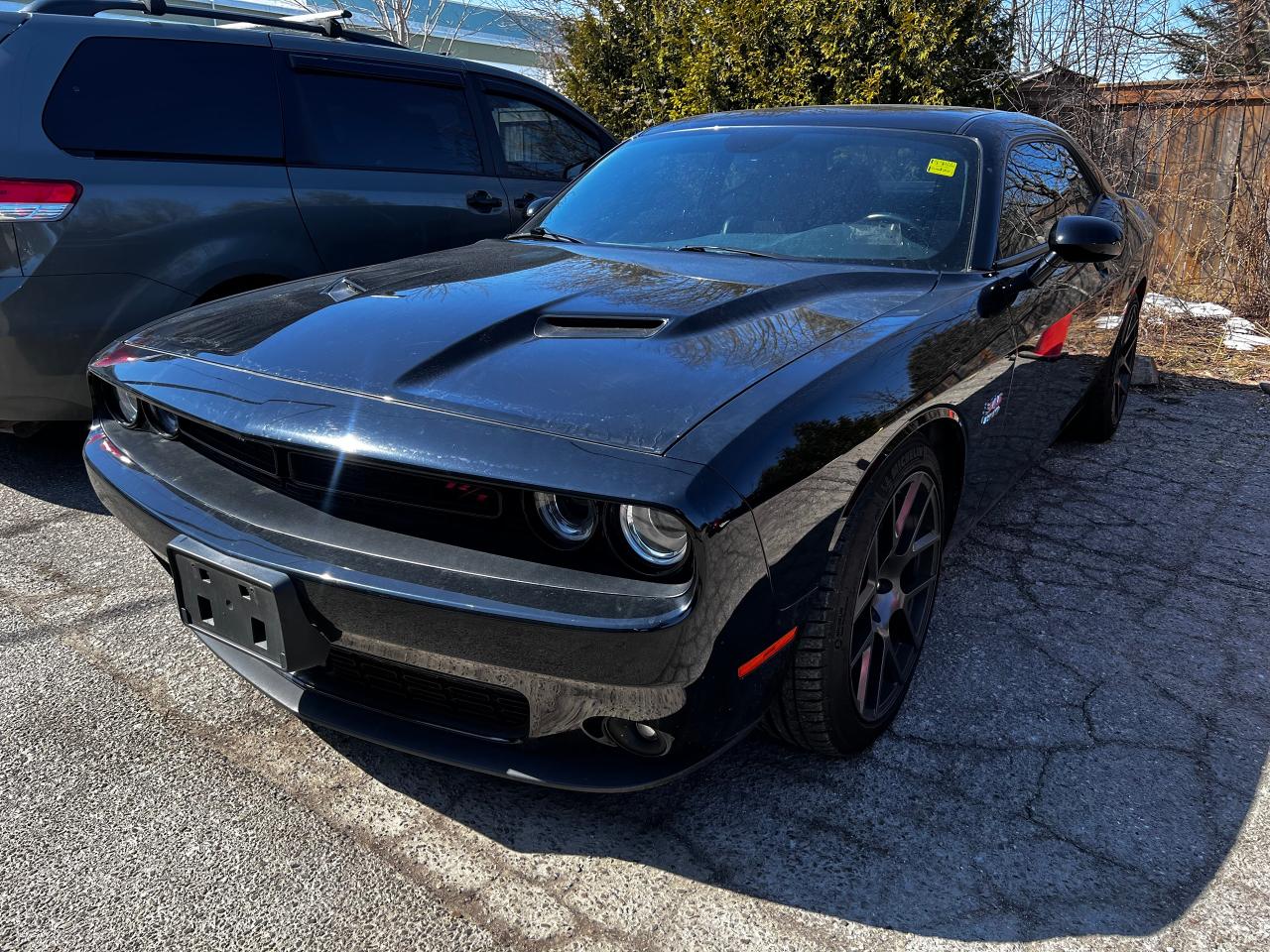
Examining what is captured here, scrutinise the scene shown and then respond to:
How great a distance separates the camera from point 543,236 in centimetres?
332

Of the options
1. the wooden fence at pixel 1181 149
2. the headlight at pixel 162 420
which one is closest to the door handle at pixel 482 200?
the headlight at pixel 162 420

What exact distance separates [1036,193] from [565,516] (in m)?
2.45

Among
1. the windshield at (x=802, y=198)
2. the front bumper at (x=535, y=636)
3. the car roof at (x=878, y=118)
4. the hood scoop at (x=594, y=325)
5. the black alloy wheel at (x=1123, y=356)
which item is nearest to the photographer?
the front bumper at (x=535, y=636)

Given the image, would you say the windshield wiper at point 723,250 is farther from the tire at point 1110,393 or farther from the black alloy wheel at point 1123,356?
the black alloy wheel at point 1123,356

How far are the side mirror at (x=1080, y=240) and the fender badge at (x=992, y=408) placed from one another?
0.44 metres

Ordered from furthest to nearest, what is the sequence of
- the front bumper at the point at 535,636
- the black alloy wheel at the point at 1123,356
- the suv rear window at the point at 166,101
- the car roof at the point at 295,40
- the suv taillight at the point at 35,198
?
1. the black alloy wheel at the point at 1123,356
2. the car roof at the point at 295,40
3. the suv rear window at the point at 166,101
4. the suv taillight at the point at 35,198
5. the front bumper at the point at 535,636

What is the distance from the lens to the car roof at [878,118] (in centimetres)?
316

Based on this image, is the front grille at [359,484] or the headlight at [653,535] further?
the front grille at [359,484]

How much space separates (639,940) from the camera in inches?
70.0

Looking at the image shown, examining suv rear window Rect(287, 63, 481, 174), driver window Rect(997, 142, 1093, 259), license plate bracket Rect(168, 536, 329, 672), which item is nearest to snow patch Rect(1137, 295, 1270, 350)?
driver window Rect(997, 142, 1093, 259)

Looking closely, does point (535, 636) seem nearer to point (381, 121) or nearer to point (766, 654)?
point (766, 654)

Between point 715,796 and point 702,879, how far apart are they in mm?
263

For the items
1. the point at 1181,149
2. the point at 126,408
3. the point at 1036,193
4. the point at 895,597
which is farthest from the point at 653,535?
the point at 1181,149

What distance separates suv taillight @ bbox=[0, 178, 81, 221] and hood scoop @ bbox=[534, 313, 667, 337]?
226cm
